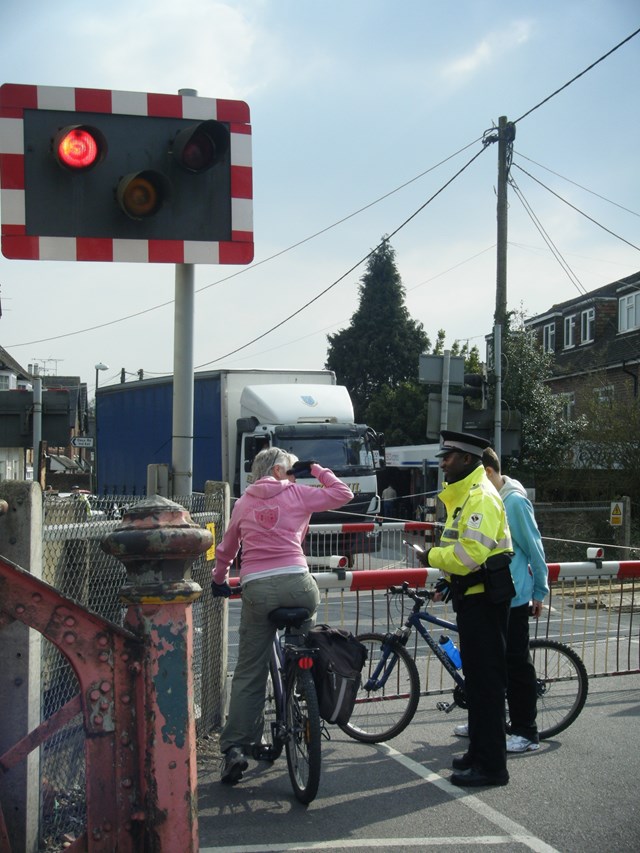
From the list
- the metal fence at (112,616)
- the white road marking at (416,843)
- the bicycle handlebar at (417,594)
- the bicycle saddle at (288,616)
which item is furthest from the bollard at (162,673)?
the bicycle handlebar at (417,594)

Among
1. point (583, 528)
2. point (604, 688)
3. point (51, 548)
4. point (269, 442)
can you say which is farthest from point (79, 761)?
point (583, 528)

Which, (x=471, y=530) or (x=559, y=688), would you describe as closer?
(x=471, y=530)

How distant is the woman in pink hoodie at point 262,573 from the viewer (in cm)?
507

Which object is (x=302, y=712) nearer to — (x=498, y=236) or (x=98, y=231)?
(x=98, y=231)

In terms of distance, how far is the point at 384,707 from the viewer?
19.7 ft

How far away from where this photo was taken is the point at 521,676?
225 inches

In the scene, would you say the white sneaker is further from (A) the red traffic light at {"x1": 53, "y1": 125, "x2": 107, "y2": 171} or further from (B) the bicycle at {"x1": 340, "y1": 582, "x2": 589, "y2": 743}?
(A) the red traffic light at {"x1": 53, "y1": 125, "x2": 107, "y2": 171}

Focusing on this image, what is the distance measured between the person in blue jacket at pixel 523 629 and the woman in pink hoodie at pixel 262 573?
4.00ft

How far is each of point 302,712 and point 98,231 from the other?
2.57m

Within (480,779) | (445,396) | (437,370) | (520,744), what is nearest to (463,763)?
(480,779)

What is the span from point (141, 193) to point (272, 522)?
5.93 feet

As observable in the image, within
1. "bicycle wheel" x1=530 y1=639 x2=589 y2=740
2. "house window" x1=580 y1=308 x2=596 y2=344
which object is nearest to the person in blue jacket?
"bicycle wheel" x1=530 y1=639 x2=589 y2=740

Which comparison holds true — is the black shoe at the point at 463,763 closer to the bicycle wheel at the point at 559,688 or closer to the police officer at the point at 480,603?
the police officer at the point at 480,603

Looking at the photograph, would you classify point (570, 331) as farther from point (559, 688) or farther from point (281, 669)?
point (281, 669)
